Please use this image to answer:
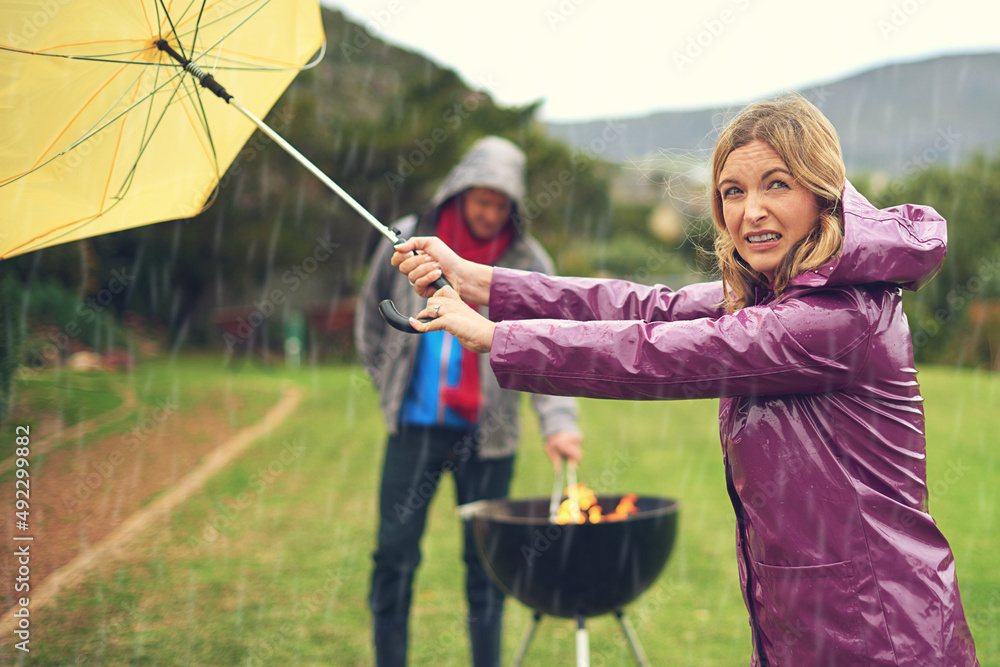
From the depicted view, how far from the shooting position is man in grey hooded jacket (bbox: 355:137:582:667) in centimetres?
307

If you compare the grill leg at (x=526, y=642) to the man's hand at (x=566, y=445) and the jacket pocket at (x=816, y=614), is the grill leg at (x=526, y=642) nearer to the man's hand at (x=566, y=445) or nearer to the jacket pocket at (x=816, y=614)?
the man's hand at (x=566, y=445)

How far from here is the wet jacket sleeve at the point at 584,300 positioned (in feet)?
6.51

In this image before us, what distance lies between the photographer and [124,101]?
2.02 m

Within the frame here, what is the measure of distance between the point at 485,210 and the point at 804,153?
73.2 inches

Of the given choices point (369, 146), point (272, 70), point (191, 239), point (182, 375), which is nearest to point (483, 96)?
point (369, 146)

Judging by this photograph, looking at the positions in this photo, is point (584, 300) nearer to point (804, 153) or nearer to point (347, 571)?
point (804, 153)

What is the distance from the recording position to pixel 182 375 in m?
12.5

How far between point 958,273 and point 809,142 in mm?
23254

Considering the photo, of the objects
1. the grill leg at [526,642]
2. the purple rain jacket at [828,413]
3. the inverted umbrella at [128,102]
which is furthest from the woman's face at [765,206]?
the grill leg at [526,642]

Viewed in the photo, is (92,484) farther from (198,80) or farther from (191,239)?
(191,239)

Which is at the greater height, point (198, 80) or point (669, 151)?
point (198, 80)

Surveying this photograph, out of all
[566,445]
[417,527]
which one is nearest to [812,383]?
[566,445]

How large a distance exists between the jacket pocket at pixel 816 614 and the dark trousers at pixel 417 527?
1648mm

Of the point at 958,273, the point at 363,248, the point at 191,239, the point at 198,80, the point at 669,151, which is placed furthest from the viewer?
the point at 958,273
